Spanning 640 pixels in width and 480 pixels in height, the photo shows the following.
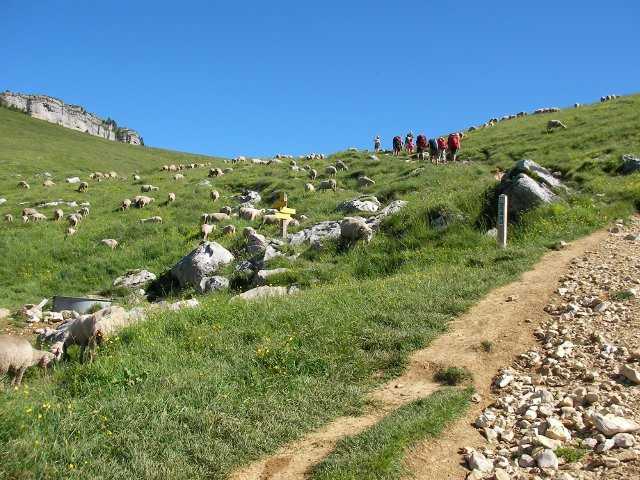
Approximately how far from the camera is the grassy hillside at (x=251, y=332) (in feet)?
19.5

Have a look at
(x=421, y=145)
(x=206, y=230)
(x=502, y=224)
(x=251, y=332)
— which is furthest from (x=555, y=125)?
(x=251, y=332)

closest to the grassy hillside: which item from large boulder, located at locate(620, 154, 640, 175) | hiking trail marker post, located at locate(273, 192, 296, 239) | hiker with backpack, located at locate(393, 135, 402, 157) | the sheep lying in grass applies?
large boulder, located at locate(620, 154, 640, 175)

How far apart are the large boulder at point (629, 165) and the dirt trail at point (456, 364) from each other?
873 centimetres

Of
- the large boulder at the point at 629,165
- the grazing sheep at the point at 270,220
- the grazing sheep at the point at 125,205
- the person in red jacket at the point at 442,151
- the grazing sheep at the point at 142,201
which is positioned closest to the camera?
the large boulder at the point at 629,165

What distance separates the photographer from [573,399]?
651cm

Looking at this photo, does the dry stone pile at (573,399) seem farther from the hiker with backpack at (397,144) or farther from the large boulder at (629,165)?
the hiker with backpack at (397,144)

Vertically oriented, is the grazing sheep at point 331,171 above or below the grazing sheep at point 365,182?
above

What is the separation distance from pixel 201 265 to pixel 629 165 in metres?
15.6

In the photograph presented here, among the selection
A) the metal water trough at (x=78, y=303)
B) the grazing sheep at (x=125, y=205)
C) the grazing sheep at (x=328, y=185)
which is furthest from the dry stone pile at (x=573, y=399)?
the grazing sheep at (x=125, y=205)

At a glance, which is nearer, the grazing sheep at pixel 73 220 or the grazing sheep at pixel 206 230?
the grazing sheep at pixel 206 230

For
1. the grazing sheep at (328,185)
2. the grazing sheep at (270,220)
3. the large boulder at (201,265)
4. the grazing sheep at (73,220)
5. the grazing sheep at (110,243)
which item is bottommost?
the large boulder at (201,265)

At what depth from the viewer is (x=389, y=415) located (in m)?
6.62

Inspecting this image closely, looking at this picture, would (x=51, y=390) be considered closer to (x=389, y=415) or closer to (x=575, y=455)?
(x=389, y=415)

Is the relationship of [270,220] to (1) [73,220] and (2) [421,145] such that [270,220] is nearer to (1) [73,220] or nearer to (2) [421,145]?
(1) [73,220]
